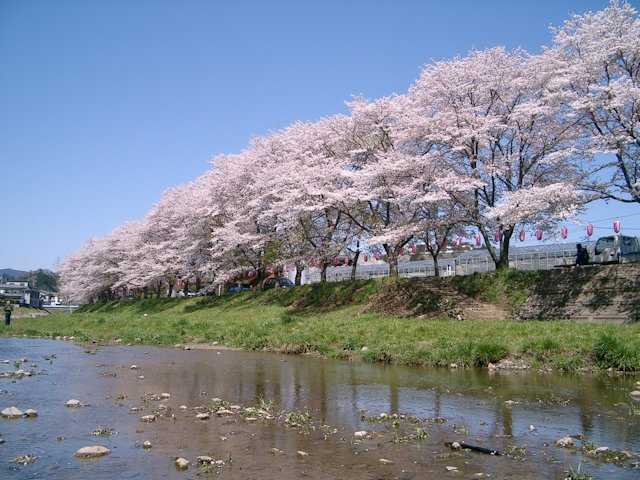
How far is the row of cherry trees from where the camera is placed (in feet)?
83.3

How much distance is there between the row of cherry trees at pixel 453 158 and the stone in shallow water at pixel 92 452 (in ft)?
70.5

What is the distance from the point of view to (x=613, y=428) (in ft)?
32.1

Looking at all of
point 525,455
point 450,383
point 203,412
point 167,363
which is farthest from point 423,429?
point 167,363

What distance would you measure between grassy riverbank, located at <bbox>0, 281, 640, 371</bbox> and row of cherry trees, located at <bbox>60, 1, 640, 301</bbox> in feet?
13.4

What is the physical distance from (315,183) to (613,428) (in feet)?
91.6

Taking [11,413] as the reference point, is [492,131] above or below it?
above

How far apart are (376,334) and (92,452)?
1583 cm

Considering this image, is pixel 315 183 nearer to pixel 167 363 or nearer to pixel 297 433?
pixel 167 363

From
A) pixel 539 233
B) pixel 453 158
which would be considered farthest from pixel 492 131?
pixel 539 233

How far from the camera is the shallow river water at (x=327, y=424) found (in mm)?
7613

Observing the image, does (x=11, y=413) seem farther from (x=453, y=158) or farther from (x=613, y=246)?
(x=613, y=246)

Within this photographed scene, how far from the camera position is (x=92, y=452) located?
26.7ft

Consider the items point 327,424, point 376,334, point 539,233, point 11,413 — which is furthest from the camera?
point 539,233

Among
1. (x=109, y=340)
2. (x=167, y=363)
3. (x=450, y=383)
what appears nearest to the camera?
(x=450, y=383)
